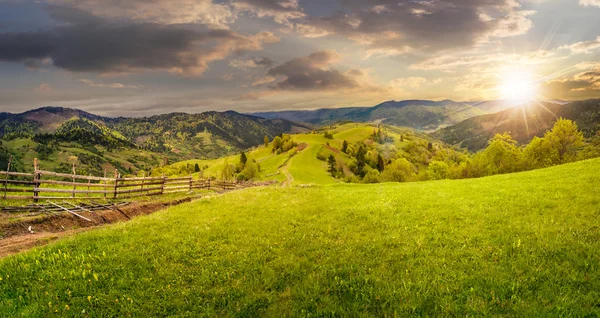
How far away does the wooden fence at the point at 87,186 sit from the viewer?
21.1m

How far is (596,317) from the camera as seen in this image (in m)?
5.98

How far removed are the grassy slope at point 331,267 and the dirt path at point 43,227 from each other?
13.6 feet

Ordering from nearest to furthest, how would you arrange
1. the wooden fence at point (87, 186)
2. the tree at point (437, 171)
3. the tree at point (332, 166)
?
1. the wooden fence at point (87, 186)
2. the tree at point (437, 171)
3. the tree at point (332, 166)

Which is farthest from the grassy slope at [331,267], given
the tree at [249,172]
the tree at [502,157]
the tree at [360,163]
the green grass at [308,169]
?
the tree at [360,163]

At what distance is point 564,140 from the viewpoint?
65000 millimetres

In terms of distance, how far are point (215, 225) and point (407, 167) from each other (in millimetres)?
130627

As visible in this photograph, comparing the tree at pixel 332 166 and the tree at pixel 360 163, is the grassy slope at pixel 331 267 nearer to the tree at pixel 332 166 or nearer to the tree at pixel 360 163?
the tree at pixel 332 166

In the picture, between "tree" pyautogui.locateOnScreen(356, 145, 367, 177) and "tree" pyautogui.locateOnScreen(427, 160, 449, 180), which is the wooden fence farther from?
"tree" pyautogui.locateOnScreen(356, 145, 367, 177)

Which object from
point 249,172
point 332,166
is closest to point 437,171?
point 332,166

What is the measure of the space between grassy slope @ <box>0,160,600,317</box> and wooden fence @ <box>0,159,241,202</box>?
1060 centimetres

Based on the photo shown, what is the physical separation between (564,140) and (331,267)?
84279 mm

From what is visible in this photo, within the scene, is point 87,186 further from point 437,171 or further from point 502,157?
point 437,171

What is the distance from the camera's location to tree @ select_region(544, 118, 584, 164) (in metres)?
63.5

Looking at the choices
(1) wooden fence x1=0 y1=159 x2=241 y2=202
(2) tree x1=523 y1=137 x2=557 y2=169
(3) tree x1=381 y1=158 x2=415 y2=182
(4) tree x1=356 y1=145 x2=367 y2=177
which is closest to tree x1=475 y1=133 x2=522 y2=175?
(2) tree x1=523 y1=137 x2=557 y2=169
